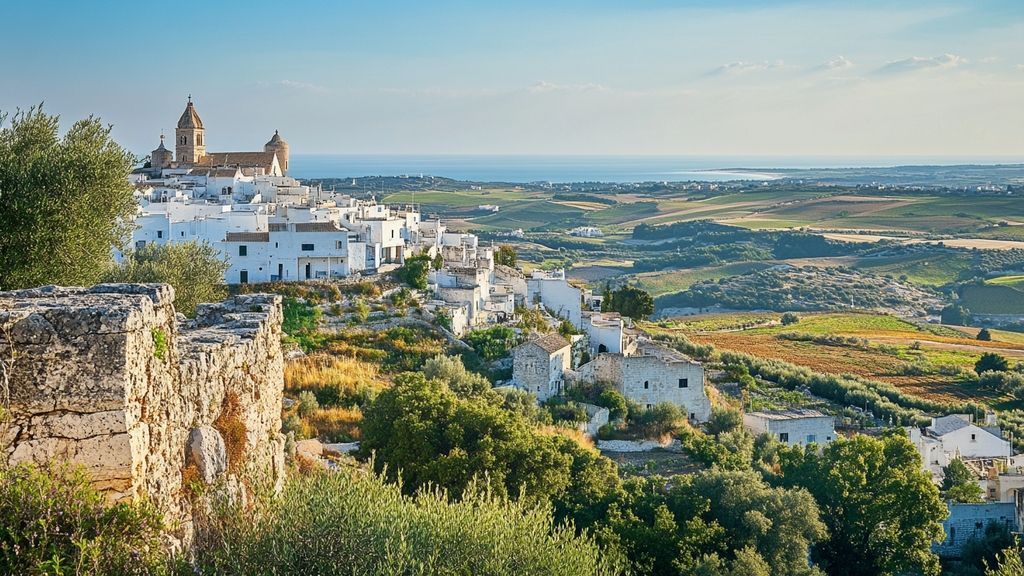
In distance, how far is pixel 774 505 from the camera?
20312 millimetres

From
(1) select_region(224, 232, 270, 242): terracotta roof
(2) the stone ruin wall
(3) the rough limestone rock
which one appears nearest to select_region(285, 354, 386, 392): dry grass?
(1) select_region(224, 232, 270, 242): terracotta roof

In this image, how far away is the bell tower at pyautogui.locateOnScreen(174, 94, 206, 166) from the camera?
191 ft

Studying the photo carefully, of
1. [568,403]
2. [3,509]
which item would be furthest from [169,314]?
[568,403]

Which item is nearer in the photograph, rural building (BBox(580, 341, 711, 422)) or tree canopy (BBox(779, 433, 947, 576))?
tree canopy (BBox(779, 433, 947, 576))

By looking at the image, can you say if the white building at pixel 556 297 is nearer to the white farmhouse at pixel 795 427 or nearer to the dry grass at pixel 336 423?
the white farmhouse at pixel 795 427

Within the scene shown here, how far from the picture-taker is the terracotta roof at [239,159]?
58.9 metres

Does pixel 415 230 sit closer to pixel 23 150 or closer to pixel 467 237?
pixel 467 237

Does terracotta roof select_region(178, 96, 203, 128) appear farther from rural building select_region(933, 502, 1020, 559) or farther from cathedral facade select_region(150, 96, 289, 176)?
rural building select_region(933, 502, 1020, 559)

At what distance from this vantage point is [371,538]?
25.7ft

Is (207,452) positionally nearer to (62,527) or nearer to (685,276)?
(62,527)

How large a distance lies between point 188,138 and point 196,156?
42.4 inches

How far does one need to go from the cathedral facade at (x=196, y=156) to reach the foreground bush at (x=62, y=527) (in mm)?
52500

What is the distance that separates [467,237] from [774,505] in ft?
119

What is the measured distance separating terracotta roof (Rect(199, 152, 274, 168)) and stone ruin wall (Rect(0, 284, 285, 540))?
52.5 m
